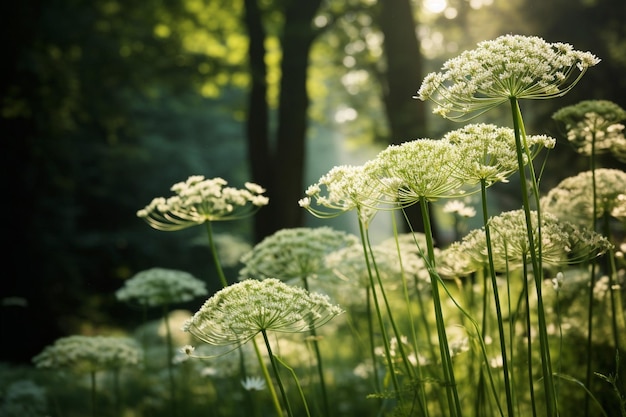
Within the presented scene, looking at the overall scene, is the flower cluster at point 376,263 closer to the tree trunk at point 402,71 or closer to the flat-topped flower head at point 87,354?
the flat-topped flower head at point 87,354

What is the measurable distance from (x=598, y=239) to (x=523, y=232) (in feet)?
1.04

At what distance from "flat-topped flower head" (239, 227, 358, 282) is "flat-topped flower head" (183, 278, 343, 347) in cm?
111

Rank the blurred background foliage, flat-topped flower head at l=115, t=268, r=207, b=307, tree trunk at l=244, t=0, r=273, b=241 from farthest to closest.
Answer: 1. tree trunk at l=244, t=0, r=273, b=241
2. the blurred background foliage
3. flat-topped flower head at l=115, t=268, r=207, b=307

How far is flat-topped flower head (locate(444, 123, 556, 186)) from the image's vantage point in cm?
260

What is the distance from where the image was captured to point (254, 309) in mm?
2592

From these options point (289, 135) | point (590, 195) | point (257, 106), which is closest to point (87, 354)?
point (590, 195)

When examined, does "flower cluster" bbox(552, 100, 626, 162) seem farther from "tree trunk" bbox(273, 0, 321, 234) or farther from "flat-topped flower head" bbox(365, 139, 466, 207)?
"tree trunk" bbox(273, 0, 321, 234)

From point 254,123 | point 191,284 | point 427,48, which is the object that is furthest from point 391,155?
point 427,48

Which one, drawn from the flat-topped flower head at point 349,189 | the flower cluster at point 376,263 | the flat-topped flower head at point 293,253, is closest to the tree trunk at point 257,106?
the flower cluster at point 376,263

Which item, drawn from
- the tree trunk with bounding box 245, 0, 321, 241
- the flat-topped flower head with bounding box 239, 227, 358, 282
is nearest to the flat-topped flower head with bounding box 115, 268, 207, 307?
the flat-topped flower head with bounding box 239, 227, 358, 282

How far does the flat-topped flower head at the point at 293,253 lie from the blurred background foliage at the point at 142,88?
4.60 metres

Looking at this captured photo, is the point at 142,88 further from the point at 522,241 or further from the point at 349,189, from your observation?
the point at 522,241

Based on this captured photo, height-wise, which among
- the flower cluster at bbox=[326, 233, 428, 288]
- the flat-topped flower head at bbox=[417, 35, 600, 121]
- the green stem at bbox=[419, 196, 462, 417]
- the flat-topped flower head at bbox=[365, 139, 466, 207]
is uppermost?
the flat-topped flower head at bbox=[417, 35, 600, 121]

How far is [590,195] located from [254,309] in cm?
247
